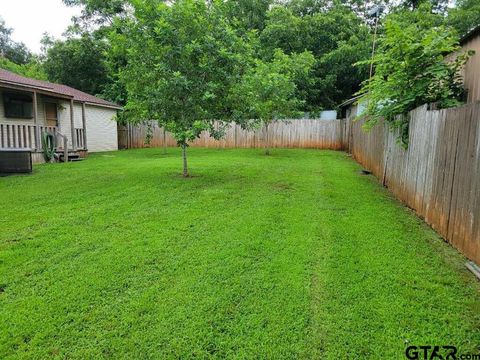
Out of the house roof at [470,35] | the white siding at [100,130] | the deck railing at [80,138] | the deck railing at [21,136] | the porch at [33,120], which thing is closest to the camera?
the house roof at [470,35]

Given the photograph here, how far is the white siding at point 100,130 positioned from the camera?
55.8 ft

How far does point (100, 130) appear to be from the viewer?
58.3 feet

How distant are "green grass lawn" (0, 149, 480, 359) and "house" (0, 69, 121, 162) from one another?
213 inches

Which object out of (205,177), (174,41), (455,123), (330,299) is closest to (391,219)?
(455,123)

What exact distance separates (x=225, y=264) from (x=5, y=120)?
38.4 ft

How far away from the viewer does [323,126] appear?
17719 mm

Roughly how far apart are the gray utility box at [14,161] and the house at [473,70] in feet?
33.0

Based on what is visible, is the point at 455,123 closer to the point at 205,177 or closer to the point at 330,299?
the point at 330,299

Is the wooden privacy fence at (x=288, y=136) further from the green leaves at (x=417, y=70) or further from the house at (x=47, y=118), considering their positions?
the green leaves at (x=417, y=70)

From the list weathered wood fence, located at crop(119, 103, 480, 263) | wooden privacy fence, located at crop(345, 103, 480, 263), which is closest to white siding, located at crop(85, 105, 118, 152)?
weathered wood fence, located at crop(119, 103, 480, 263)

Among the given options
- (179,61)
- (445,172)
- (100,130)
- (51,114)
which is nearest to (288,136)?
(100,130)

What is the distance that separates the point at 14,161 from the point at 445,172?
9684 mm

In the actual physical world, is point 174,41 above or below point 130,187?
above

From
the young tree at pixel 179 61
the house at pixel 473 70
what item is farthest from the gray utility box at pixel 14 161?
the house at pixel 473 70
